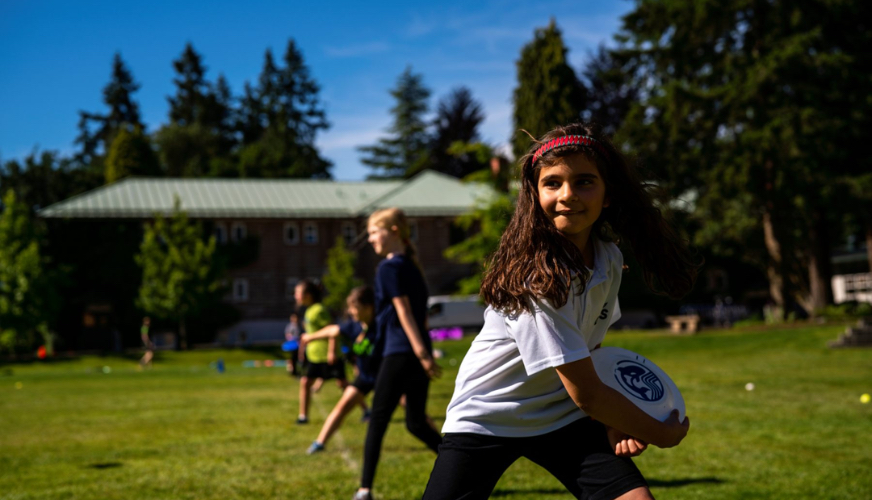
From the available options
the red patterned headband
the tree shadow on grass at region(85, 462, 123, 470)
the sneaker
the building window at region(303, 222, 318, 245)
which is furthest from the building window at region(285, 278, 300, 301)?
the red patterned headband

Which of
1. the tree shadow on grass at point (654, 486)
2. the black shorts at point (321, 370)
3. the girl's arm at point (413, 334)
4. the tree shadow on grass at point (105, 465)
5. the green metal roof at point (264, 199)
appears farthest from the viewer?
the green metal roof at point (264, 199)

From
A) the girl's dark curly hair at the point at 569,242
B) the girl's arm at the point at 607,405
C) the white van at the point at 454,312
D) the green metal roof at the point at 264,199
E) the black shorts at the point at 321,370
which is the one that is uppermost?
the green metal roof at the point at 264,199

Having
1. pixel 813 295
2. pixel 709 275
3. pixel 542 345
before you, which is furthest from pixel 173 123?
pixel 542 345

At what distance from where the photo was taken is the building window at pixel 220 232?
177 feet

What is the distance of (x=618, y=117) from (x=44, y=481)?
169 feet

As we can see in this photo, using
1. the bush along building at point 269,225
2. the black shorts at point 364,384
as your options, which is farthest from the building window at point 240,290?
the black shorts at point 364,384

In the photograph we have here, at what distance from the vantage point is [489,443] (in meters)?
3.01

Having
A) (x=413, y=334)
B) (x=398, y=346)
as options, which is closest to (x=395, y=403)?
(x=398, y=346)

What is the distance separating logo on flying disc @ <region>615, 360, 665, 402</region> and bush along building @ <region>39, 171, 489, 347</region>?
49.5 m

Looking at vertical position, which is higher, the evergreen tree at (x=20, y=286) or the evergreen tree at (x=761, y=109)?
the evergreen tree at (x=761, y=109)

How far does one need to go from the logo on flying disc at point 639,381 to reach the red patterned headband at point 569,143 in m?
0.72

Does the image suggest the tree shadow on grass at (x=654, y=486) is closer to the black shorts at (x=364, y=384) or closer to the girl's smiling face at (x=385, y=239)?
the black shorts at (x=364, y=384)

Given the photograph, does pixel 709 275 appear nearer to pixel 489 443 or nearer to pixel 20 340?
pixel 20 340

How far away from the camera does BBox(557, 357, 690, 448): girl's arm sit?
8.92 feet
